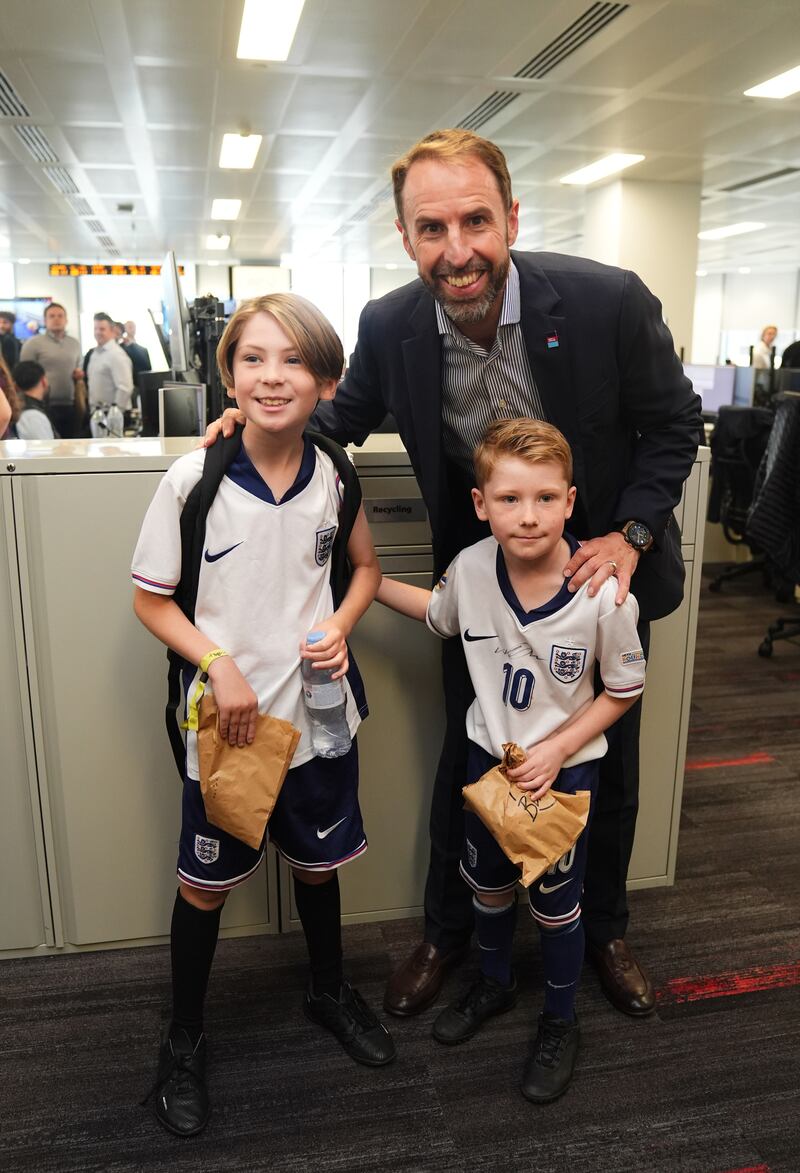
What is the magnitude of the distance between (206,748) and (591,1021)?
3.11 feet

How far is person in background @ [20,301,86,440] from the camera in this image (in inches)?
244

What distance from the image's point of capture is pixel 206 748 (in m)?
1.38

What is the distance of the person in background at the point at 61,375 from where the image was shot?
619 centimetres

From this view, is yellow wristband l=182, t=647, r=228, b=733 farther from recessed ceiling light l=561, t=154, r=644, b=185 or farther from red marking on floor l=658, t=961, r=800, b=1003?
recessed ceiling light l=561, t=154, r=644, b=185

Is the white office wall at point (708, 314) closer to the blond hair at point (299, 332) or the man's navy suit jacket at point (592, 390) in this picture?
the man's navy suit jacket at point (592, 390)

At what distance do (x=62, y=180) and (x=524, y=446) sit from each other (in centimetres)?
938

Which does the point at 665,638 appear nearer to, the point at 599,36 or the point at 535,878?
the point at 535,878

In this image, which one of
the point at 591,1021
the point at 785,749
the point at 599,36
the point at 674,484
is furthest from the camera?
the point at 599,36

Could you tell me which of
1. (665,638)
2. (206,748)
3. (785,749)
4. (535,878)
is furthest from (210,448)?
(785,749)

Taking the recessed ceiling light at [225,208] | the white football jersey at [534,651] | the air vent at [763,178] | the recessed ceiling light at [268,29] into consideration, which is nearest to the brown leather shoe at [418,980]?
the white football jersey at [534,651]

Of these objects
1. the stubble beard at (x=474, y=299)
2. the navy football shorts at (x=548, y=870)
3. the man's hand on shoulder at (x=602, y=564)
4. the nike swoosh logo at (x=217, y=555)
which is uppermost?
the stubble beard at (x=474, y=299)

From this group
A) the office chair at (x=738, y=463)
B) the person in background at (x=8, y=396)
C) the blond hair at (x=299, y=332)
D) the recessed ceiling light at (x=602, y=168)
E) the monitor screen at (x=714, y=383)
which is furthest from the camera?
the recessed ceiling light at (x=602, y=168)

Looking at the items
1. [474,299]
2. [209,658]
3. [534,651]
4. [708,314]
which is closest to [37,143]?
[474,299]

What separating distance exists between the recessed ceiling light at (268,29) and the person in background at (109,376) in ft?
6.60
